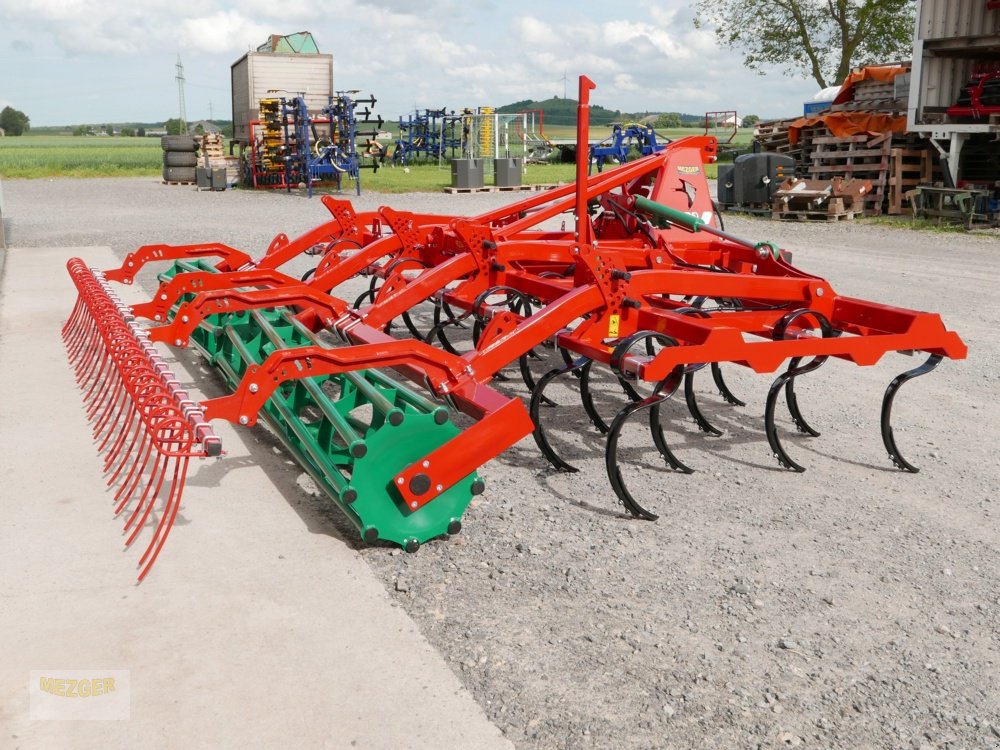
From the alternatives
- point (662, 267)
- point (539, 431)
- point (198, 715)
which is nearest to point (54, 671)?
point (198, 715)

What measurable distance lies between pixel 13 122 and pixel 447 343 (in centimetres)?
12199

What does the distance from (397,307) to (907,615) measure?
2982mm

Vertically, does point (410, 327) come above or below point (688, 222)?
below

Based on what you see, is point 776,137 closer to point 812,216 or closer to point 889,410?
point 812,216

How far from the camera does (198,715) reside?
2.56m

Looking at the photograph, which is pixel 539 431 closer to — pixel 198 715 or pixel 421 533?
pixel 421 533

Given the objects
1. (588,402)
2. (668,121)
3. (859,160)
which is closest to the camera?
(588,402)

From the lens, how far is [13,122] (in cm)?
11069

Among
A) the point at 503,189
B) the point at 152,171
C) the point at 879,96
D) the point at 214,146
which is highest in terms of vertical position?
the point at 879,96

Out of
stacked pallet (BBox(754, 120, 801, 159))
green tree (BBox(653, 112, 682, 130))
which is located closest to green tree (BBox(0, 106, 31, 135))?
green tree (BBox(653, 112, 682, 130))

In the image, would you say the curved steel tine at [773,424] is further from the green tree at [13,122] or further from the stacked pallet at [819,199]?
the green tree at [13,122]

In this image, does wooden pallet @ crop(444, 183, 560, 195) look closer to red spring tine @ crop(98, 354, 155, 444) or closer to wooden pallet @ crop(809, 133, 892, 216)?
wooden pallet @ crop(809, 133, 892, 216)

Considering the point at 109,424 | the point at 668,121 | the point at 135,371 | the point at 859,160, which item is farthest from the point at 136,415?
the point at 668,121

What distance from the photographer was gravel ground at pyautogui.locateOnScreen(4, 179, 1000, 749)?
8.73 ft
